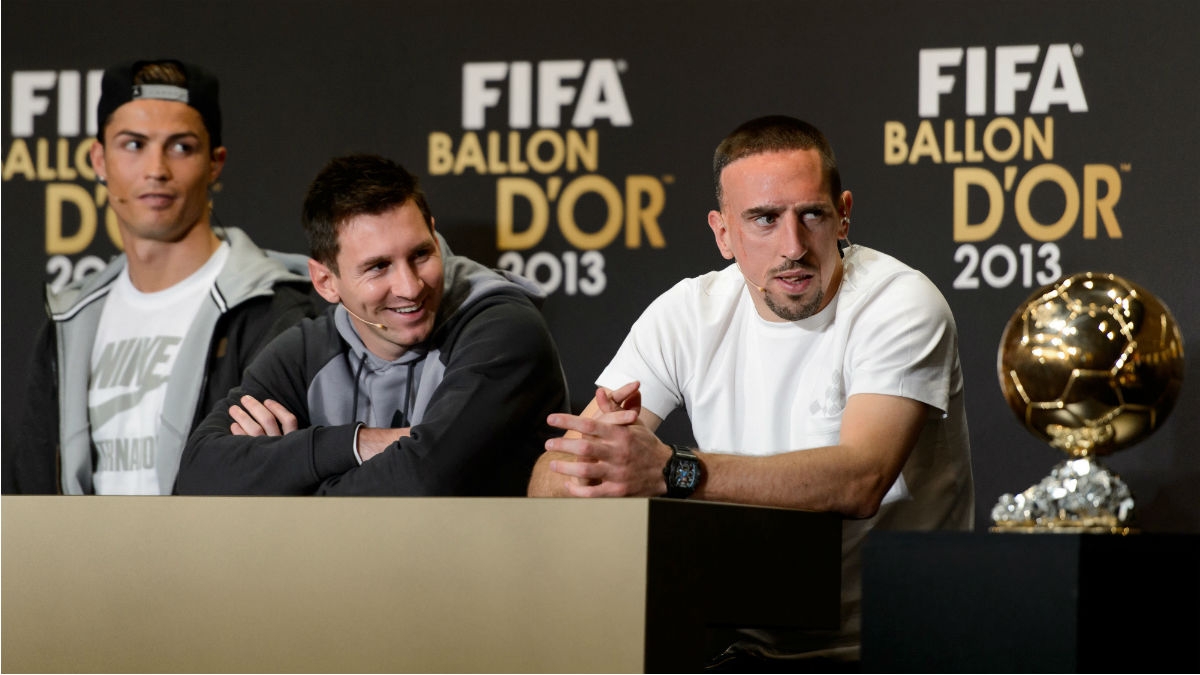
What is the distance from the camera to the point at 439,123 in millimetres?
3449

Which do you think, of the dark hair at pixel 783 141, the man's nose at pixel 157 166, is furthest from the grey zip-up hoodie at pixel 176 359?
the dark hair at pixel 783 141

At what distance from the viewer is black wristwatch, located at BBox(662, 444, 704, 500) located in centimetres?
215

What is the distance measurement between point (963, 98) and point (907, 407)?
103cm

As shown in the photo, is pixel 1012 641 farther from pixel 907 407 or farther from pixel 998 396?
pixel 998 396

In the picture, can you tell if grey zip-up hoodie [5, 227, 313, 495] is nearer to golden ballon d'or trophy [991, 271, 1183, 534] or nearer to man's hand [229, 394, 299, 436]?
man's hand [229, 394, 299, 436]

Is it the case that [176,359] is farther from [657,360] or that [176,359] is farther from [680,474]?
[680,474]

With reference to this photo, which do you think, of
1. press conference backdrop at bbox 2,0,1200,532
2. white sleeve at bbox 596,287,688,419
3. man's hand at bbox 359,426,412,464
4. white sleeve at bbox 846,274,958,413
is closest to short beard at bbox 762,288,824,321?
white sleeve at bbox 846,274,958,413

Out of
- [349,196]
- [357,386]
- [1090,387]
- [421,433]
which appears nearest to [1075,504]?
[1090,387]

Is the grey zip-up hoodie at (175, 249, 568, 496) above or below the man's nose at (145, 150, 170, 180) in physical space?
below

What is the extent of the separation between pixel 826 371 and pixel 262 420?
1.19 metres

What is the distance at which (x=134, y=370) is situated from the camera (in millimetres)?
3549

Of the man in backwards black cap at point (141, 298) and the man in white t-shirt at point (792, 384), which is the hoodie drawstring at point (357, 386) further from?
the man in white t-shirt at point (792, 384)

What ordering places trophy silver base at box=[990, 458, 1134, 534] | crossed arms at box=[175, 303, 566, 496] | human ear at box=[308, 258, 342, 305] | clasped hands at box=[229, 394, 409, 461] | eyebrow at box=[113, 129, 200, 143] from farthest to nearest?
1. eyebrow at box=[113, 129, 200, 143]
2. human ear at box=[308, 258, 342, 305]
3. clasped hands at box=[229, 394, 409, 461]
4. crossed arms at box=[175, 303, 566, 496]
5. trophy silver base at box=[990, 458, 1134, 534]

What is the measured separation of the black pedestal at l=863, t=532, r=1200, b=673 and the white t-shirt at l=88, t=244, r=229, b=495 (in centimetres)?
230
